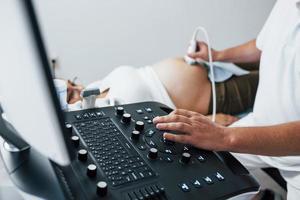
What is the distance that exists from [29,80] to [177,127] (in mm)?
430

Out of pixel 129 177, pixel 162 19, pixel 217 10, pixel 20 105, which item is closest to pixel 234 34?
pixel 217 10

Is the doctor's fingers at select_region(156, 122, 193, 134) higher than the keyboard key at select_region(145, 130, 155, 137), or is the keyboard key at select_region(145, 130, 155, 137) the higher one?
the doctor's fingers at select_region(156, 122, 193, 134)

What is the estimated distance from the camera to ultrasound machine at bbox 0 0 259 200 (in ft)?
1.15

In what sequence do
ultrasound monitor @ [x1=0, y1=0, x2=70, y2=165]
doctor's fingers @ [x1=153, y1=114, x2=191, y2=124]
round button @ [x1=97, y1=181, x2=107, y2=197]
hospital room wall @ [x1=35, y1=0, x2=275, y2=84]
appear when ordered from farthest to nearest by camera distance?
hospital room wall @ [x1=35, y1=0, x2=275, y2=84], doctor's fingers @ [x1=153, y1=114, x2=191, y2=124], round button @ [x1=97, y1=181, x2=107, y2=197], ultrasound monitor @ [x1=0, y1=0, x2=70, y2=165]

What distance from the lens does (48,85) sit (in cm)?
34

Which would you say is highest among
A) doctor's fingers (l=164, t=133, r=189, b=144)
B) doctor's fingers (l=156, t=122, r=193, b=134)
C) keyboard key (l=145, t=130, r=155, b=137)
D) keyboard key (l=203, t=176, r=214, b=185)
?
doctor's fingers (l=156, t=122, r=193, b=134)

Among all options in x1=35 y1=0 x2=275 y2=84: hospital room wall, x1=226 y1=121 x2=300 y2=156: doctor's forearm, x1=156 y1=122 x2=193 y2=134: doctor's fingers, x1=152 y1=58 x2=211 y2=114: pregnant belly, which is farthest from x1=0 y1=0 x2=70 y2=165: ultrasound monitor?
x1=35 y1=0 x2=275 y2=84: hospital room wall

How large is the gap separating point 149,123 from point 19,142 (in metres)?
0.30

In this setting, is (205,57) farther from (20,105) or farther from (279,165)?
(20,105)

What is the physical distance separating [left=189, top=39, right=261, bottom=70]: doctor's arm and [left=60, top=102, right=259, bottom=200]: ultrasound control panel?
0.69 m

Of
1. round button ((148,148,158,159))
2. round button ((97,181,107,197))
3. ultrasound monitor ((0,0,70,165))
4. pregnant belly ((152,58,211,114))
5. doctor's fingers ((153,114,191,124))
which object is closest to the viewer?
ultrasound monitor ((0,0,70,165))

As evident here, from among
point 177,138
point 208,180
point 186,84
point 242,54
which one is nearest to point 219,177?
point 208,180

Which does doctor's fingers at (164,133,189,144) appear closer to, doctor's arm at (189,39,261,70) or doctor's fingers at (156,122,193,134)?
doctor's fingers at (156,122,193,134)

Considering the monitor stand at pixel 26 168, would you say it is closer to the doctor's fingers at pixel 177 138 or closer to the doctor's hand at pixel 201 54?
the doctor's fingers at pixel 177 138
